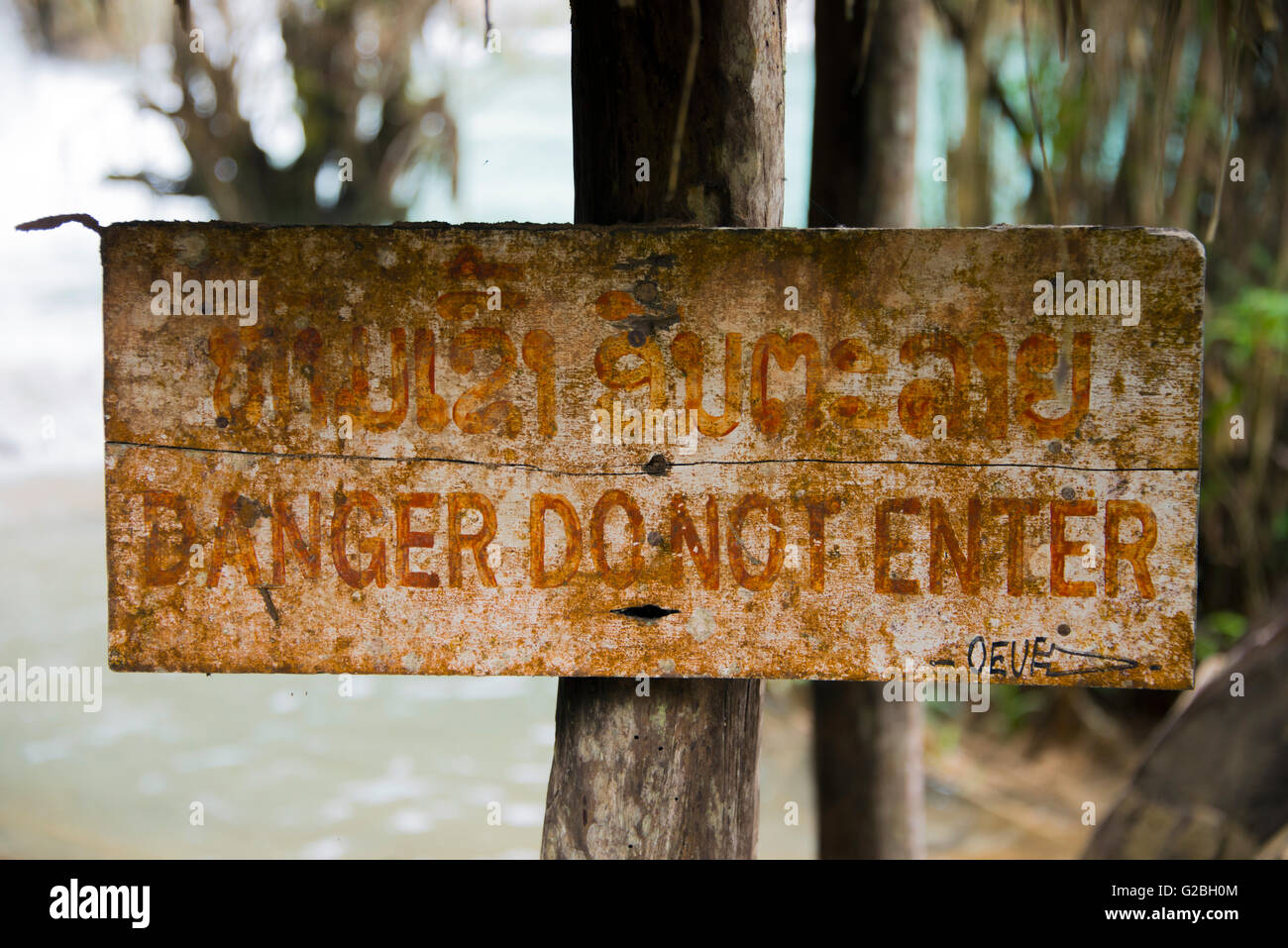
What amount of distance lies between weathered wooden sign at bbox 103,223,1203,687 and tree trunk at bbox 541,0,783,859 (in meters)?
0.10

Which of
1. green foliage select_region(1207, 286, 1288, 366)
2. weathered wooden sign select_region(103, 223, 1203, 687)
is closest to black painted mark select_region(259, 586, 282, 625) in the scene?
weathered wooden sign select_region(103, 223, 1203, 687)

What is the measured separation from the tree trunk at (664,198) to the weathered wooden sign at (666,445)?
0.10m

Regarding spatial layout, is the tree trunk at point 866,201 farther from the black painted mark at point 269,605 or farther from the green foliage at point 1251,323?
the green foliage at point 1251,323

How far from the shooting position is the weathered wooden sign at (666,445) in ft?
4.02

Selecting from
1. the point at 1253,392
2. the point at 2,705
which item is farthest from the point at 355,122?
the point at 1253,392

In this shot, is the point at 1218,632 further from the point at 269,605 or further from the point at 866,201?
the point at 269,605

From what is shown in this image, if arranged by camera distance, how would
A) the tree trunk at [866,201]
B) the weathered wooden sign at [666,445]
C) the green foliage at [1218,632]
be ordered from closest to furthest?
the weathered wooden sign at [666,445] → the tree trunk at [866,201] → the green foliage at [1218,632]

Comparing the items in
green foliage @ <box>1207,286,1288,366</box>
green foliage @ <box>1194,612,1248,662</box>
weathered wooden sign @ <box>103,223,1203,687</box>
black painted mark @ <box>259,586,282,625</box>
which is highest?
green foliage @ <box>1207,286,1288,366</box>

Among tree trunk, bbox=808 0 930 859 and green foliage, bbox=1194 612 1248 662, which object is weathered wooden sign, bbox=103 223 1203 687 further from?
green foliage, bbox=1194 612 1248 662

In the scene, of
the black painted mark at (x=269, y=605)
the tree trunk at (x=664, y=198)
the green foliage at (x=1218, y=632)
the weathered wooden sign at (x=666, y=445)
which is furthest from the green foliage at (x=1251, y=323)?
the black painted mark at (x=269, y=605)

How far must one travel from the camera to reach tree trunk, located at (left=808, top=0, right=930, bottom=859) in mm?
2227

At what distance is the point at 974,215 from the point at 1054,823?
2695 mm

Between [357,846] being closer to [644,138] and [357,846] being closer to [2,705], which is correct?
[2,705]

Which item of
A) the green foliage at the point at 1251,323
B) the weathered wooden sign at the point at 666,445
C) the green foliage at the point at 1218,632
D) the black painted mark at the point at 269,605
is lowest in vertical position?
the green foliage at the point at 1218,632
